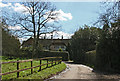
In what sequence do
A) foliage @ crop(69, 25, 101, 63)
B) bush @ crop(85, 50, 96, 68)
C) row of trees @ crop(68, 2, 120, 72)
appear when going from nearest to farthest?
row of trees @ crop(68, 2, 120, 72)
bush @ crop(85, 50, 96, 68)
foliage @ crop(69, 25, 101, 63)

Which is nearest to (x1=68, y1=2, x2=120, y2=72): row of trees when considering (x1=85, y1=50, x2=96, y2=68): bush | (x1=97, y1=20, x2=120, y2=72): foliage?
(x1=97, y1=20, x2=120, y2=72): foliage

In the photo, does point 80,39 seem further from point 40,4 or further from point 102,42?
point 102,42

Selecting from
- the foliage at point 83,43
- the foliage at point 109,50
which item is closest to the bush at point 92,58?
the foliage at point 109,50

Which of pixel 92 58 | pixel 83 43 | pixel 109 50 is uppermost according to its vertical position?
pixel 83 43

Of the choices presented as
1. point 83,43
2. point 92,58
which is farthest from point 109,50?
point 83,43

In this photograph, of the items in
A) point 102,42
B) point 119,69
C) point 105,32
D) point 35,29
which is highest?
point 35,29

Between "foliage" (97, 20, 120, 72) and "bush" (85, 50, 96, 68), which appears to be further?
"bush" (85, 50, 96, 68)

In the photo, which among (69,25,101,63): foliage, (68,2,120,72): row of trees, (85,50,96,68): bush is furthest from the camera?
(69,25,101,63): foliage

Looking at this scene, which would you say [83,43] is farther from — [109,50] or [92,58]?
[109,50]

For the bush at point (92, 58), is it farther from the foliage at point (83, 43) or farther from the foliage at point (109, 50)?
the foliage at point (83, 43)

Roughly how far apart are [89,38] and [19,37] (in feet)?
59.4

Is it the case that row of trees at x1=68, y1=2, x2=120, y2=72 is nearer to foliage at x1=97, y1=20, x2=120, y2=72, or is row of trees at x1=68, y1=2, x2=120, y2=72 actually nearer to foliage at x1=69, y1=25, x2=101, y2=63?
foliage at x1=97, y1=20, x2=120, y2=72

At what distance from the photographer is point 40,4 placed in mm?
29891

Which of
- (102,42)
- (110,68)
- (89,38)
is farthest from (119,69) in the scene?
(89,38)
